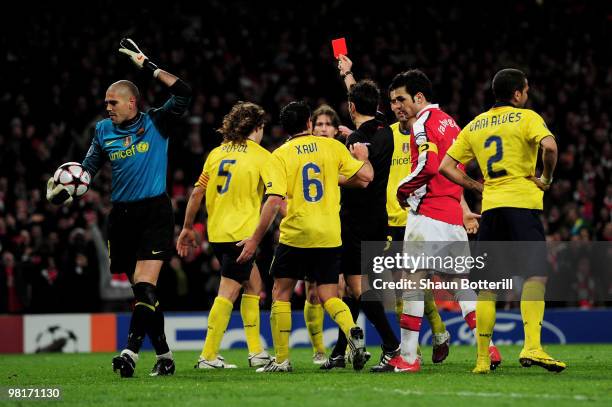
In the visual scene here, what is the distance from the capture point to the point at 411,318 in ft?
26.6

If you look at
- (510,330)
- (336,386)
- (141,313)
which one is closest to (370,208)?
(141,313)

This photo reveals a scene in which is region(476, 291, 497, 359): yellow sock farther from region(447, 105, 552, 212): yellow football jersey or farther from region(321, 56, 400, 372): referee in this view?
region(321, 56, 400, 372): referee

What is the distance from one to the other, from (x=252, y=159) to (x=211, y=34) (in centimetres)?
1460

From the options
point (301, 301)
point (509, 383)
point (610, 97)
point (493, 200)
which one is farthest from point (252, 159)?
point (610, 97)

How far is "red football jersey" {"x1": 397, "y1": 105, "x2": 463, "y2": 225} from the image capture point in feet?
26.7

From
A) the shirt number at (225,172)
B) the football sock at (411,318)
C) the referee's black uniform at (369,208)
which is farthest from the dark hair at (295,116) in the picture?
the football sock at (411,318)

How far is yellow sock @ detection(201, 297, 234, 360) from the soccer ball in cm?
158

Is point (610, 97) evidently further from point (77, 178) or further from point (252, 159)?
point (77, 178)

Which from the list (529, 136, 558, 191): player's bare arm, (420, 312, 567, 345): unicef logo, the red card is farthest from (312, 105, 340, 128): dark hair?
(420, 312, 567, 345): unicef logo

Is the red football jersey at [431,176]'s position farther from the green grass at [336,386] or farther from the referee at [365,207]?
the green grass at [336,386]

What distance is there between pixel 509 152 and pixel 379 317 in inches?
75.1

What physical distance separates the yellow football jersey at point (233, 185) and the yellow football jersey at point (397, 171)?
1465 mm

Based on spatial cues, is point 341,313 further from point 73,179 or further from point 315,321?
point 73,179

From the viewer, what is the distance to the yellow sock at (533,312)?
7758 mm
